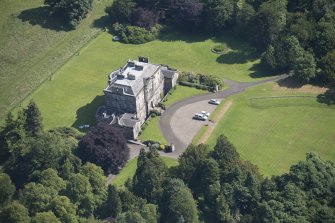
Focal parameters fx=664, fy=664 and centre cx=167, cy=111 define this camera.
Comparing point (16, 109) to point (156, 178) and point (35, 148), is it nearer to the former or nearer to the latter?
point (35, 148)

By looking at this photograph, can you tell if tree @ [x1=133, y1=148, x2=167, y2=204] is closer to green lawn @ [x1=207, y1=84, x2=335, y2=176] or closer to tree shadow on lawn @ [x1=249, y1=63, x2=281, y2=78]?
green lawn @ [x1=207, y1=84, x2=335, y2=176]

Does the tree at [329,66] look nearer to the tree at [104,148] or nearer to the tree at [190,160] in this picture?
the tree at [190,160]

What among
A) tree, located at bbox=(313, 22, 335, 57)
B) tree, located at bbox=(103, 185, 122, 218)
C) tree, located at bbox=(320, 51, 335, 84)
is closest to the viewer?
tree, located at bbox=(103, 185, 122, 218)

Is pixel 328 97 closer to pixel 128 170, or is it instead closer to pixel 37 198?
pixel 128 170

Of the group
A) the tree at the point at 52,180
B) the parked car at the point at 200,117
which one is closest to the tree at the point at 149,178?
the tree at the point at 52,180

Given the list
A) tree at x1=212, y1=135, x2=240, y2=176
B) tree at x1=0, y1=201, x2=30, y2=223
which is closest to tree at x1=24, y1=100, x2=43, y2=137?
tree at x1=0, y1=201, x2=30, y2=223

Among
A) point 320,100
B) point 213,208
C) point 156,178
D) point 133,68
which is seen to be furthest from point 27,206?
point 320,100
